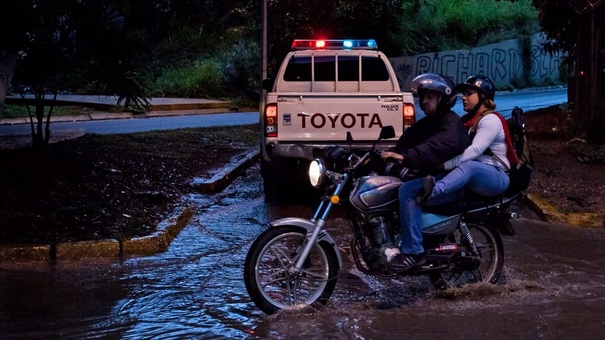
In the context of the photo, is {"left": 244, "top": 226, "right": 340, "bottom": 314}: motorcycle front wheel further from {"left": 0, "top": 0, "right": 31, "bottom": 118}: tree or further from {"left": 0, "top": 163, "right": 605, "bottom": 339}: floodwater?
{"left": 0, "top": 0, "right": 31, "bottom": 118}: tree

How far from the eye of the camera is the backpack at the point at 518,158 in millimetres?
6934

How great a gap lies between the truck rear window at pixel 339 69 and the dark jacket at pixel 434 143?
607 cm

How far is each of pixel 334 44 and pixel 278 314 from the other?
6858 millimetres

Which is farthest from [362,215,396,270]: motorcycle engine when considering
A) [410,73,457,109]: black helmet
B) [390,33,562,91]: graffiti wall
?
[390,33,562,91]: graffiti wall

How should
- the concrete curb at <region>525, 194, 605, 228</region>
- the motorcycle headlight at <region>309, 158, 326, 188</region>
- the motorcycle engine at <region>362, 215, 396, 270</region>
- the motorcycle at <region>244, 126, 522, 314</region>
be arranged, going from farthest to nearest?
the concrete curb at <region>525, 194, 605, 228</region> < the motorcycle engine at <region>362, 215, 396, 270</region> < the motorcycle at <region>244, 126, 522, 314</region> < the motorcycle headlight at <region>309, 158, 326, 188</region>

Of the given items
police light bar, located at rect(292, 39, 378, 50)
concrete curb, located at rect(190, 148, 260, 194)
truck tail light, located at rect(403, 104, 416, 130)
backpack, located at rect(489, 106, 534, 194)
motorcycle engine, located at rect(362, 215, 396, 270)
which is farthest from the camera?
police light bar, located at rect(292, 39, 378, 50)

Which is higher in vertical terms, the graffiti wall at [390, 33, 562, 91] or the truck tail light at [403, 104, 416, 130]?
the graffiti wall at [390, 33, 562, 91]

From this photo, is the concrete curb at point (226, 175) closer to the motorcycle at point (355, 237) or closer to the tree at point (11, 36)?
the tree at point (11, 36)

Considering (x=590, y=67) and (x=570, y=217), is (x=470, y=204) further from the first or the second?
(x=590, y=67)

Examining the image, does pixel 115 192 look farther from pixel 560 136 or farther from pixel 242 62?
pixel 242 62

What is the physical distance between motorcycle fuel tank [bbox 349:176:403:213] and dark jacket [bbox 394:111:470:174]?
19cm

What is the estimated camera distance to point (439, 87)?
659 centimetres

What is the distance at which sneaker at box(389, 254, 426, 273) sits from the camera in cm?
650

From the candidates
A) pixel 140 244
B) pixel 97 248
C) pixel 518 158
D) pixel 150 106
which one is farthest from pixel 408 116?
pixel 150 106
